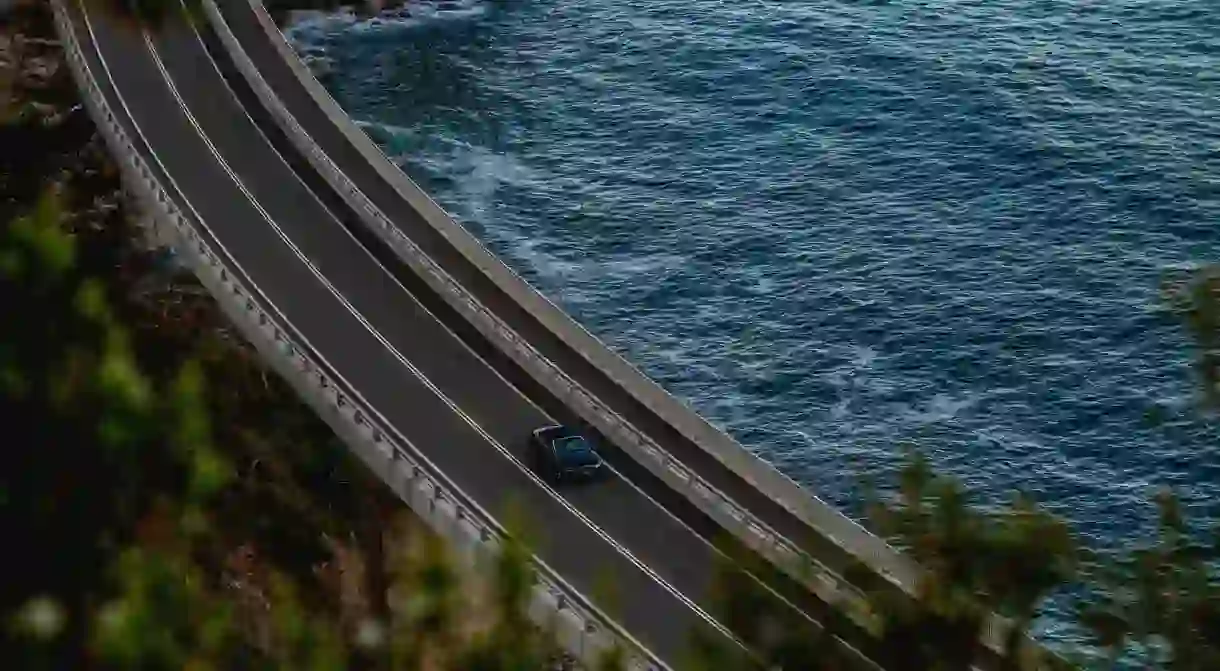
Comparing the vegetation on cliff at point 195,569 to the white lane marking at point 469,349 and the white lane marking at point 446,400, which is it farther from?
the white lane marking at point 446,400

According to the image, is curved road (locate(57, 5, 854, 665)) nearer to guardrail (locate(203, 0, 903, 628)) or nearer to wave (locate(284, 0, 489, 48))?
guardrail (locate(203, 0, 903, 628))

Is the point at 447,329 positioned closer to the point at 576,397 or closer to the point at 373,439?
the point at 576,397

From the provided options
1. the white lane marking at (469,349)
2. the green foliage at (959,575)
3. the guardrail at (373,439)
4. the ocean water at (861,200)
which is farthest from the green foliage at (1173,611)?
the ocean water at (861,200)

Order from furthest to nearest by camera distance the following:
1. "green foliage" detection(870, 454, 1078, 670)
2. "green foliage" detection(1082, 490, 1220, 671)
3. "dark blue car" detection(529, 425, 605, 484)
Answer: "dark blue car" detection(529, 425, 605, 484)
"green foliage" detection(1082, 490, 1220, 671)
"green foliage" detection(870, 454, 1078, 670)

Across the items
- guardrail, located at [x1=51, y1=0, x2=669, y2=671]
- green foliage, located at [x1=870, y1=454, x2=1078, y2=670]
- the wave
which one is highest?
green foliage, located at [x1=870, y1=454, x2=1078, y2=670]

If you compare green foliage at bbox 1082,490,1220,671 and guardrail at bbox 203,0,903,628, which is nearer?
green foliage at bbox 1082,490,1220,671

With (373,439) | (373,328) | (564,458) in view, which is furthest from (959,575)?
(373,328)

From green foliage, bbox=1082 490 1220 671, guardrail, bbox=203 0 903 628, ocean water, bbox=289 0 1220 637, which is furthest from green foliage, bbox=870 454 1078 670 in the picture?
ocean water, bbox=289 0 1220 637

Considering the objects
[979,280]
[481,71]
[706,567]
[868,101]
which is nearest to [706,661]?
[706,567]
